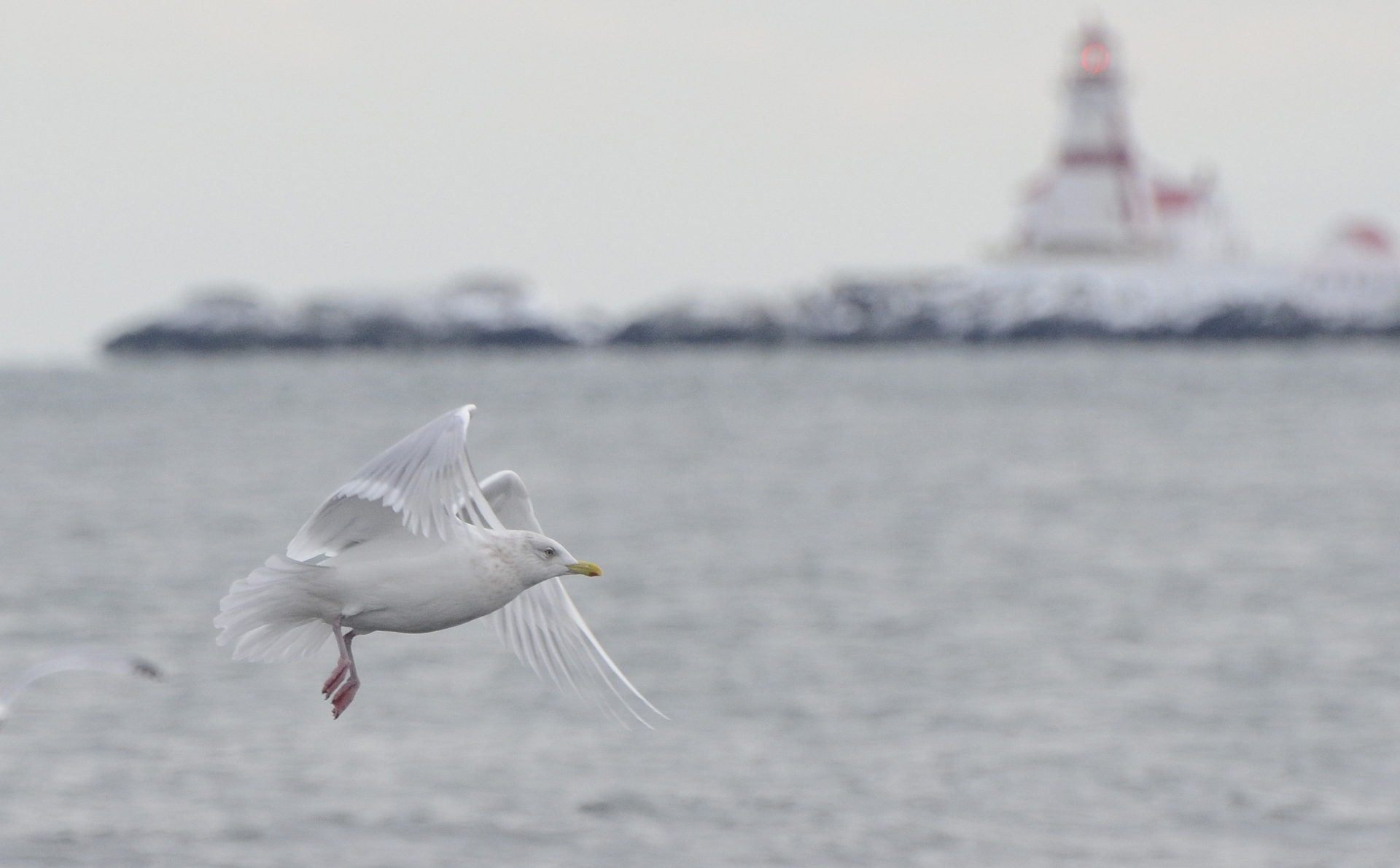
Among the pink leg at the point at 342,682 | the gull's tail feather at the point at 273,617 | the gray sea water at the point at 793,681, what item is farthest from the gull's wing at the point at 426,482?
the gray sea water at the point at 793,681

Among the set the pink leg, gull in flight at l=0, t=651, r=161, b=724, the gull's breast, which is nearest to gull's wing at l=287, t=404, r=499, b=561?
the gull's breast

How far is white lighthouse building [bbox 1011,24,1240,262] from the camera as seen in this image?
354 ft

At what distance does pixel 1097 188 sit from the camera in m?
109

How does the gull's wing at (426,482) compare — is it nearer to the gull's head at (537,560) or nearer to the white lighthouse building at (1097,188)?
the gull's head at (537,560)

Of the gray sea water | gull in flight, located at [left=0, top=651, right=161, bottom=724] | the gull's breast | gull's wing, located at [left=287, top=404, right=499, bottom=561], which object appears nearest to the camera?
gull's wing, located at [left=287, top=404, right=499, bottom=561]

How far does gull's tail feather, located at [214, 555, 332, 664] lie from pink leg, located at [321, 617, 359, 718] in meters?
0.46

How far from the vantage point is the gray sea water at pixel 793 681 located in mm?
20578

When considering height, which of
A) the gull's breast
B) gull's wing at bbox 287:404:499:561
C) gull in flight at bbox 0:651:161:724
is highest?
gull's wing at bbox 287:404:499:561

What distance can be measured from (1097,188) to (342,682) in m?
106

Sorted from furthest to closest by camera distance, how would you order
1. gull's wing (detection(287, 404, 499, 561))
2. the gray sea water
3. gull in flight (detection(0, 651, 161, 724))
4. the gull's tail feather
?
1. the gray sea water
2. gull in flight (detection(0, 651, 161, 724))
3. the gull's tail feather
4. gull's wing (detection(287, 404, 499, 561))

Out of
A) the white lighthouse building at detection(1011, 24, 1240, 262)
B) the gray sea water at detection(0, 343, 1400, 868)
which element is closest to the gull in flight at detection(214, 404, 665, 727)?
the gray sea water at detection(0, 343, 1400, 868)

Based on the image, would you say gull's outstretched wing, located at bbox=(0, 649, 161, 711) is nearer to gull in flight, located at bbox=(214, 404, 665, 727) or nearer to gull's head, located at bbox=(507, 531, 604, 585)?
gull in flight, located at bbox=(214, 404, 665, 727)

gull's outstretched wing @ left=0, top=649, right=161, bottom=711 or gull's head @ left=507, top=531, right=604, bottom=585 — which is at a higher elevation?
gull's head @ left=507, top=531, right=604, bottom=585

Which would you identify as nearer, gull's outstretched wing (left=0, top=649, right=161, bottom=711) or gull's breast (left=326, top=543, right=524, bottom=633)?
→ gull's breast (left=326, top=543, right=524, bottom=633)
